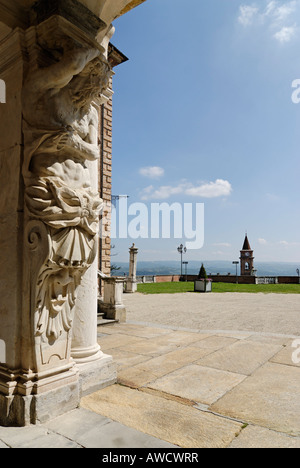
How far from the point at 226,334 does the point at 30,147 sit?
5022mm

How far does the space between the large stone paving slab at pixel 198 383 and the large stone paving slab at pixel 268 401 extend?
0.33ft

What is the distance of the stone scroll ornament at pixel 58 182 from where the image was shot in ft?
7.68

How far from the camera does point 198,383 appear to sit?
3.29 m

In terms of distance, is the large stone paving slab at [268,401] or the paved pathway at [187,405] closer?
the paved pathway at [187,405]

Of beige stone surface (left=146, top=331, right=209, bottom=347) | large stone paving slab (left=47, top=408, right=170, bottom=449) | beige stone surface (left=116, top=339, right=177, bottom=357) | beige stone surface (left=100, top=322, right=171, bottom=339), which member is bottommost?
beige stone surface (left=100, top=322, right=171, bottom=339)

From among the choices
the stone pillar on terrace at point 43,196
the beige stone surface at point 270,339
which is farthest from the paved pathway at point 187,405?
the beige stone surface at point 270,339

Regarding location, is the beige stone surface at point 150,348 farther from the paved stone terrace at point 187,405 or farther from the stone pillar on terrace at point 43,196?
the stone pillar on terrace at point 43,196

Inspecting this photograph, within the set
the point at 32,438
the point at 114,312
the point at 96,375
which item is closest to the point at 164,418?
the point at 96,375

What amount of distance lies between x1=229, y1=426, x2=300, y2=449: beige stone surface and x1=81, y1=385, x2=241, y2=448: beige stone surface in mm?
57

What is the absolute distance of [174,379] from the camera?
3.40 m

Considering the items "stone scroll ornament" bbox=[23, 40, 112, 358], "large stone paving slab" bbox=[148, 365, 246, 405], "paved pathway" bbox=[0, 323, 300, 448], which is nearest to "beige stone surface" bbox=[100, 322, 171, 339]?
"paved pathway" bbox=[0, 323, 300, 448]

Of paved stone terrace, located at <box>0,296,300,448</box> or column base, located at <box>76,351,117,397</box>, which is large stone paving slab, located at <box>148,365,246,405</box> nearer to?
paved stone terrace, located at <box>0,296,300,448</box>

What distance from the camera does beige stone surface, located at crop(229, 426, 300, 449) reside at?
6.89ft
